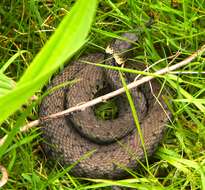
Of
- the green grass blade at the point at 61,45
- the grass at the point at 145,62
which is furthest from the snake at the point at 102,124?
the green grass blade at the point at 61,45

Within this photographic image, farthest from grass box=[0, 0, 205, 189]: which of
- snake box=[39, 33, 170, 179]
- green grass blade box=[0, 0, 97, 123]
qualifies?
green grass blade box=[0, 0, 97, 123]

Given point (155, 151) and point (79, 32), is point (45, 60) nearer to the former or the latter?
point (79, 32)

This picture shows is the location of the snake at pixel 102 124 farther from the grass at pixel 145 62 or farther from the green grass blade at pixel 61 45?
the green grass blade at pixel 61 45

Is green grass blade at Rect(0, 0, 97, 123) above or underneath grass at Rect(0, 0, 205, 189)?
above

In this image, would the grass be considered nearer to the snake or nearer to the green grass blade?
the snake

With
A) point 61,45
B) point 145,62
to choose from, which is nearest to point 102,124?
point 145,62

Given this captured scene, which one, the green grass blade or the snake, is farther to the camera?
the snake

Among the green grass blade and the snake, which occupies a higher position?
the green grass blade

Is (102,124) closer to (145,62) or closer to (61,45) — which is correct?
(145,62)
